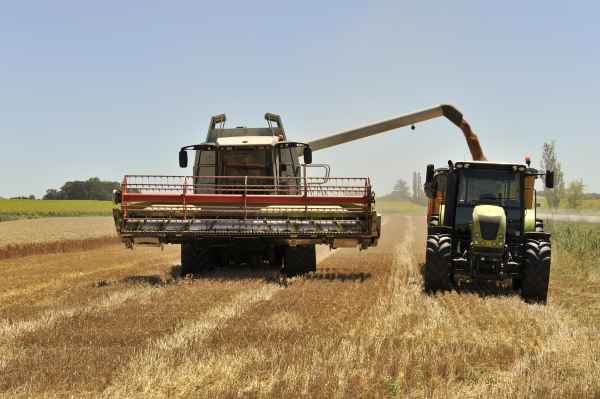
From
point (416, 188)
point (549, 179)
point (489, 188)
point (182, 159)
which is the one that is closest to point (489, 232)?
point (489, 188)

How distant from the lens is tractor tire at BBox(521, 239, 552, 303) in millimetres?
10773

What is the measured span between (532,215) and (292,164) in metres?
5.67

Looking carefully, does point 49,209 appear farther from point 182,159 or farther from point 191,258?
point 191,258

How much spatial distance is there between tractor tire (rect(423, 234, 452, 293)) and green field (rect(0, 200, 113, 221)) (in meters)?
51.9

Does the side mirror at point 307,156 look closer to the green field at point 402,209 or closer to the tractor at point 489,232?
the tractor at point 489,232

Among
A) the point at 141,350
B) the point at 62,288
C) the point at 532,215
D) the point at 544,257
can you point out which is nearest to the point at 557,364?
the point at 141,350

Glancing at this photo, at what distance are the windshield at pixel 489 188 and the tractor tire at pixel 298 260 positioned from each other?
3.41 metres

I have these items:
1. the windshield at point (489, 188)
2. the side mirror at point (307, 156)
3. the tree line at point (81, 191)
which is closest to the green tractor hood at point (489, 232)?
the windshield at point (489, 188)

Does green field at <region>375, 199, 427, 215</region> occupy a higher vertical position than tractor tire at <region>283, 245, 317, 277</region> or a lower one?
higher

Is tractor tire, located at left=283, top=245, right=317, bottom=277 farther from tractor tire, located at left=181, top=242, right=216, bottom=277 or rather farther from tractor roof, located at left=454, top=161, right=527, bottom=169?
tractor roof, located at left=454, top=161, right=527, bottom=169

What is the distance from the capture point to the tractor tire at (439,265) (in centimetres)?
1116

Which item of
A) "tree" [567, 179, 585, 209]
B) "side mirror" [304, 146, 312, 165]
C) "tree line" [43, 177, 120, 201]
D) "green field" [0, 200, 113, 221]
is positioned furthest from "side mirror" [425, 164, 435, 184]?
"tree line" [43, 177, 120, 201]

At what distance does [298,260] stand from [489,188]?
4078 mm

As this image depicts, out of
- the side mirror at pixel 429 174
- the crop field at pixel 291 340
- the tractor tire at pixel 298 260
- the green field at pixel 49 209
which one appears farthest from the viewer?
the green field at pixel 49 209
